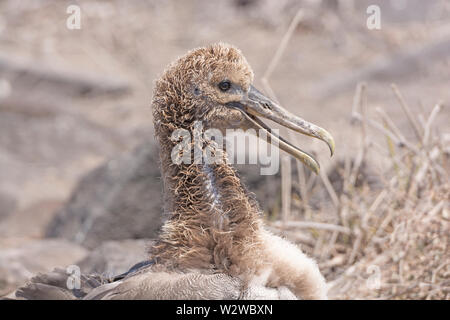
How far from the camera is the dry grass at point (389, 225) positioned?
3.83m

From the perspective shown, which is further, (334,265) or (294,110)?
(294,110)

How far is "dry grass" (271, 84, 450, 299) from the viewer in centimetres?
383

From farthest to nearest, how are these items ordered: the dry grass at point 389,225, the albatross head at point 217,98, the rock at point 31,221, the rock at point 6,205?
the rock at point 6,205
the rock at point 31,221
the dry grass at point 389,225
the albatross head at point 217,98

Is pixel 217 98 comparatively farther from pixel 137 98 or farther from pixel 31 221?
pixel 137 98

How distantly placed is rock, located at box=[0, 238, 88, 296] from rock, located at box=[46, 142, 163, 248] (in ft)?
1.04

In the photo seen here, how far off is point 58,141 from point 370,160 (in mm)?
4808

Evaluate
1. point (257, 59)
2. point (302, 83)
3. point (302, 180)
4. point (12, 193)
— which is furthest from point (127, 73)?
point (302, 180)

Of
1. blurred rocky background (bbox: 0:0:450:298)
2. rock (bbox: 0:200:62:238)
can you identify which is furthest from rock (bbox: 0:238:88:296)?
rock (bbox: 0:200:62:238)

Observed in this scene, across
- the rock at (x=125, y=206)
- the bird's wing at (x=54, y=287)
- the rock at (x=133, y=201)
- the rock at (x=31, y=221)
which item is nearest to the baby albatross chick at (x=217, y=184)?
the bird's wing at (x=54, y=287)

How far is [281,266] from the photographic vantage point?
3012mm

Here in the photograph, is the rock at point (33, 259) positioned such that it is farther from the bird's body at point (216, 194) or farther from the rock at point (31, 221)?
the bird's body at point (216, 194)

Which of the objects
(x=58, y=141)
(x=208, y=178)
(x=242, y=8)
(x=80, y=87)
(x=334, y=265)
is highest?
(x=242, y=8)

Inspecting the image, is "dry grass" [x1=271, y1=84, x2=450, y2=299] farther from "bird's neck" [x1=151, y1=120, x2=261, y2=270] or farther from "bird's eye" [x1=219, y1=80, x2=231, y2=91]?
"bird's eye" [x1=219, y1=80, x2=231, y2=91]

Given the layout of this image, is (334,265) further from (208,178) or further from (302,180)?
(208,178)
